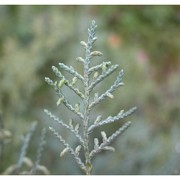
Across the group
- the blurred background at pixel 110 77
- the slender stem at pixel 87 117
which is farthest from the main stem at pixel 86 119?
the blurred background at pixel 110 77

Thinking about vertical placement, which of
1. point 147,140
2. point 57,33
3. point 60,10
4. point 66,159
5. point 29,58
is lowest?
point 66,159

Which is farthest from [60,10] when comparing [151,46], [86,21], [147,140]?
[147,140]

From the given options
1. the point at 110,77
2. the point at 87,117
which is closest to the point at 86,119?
the point at 87,117

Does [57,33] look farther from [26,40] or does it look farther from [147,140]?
[147,140]

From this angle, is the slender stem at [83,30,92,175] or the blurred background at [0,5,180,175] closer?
the slender stem at [83,30,92,175]

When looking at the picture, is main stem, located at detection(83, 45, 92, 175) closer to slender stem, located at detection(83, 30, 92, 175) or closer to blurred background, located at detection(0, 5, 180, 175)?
slender stem, located at detection(83, 30, 92, 175)

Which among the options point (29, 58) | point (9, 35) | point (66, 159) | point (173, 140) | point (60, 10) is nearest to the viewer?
point (66, 159)

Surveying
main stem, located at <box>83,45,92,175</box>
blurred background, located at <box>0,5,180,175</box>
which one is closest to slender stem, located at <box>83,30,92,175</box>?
main stem, located at <box>83,45,92,175</box>

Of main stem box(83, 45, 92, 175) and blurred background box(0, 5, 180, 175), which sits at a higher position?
blurred background box(0, 5, 180, 175)

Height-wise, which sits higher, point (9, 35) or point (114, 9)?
point (114, 9)

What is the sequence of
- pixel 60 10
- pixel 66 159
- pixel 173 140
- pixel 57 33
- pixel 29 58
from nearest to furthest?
pixel 66 159, pixel 173 140, pixel 29 58, pixel 57 33, pixel 60 10
